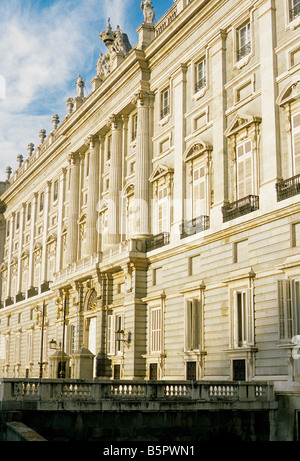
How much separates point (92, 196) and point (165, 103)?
9521 mm

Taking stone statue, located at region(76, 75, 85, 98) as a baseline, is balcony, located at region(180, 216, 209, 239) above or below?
below

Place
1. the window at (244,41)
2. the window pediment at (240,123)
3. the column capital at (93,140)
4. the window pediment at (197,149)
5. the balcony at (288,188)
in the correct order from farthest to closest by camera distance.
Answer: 1. the column capital at (93,140)
2. the window pediment at (197,149)
3. the window at (244,41)
4. the window pediment at (240,123)
5. the balcony at (288,188)

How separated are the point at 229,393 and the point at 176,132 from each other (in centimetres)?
1565

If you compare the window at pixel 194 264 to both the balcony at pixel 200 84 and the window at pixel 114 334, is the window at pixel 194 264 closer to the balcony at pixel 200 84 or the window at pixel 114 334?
the window at pixel 114 334

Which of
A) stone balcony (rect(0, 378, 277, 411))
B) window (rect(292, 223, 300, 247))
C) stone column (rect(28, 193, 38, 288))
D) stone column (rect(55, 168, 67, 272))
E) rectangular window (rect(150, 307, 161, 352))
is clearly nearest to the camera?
stone balcony (rect(0, 378, 277, 411))

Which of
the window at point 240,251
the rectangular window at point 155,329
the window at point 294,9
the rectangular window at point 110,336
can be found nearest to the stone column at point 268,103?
the window at point 294,9

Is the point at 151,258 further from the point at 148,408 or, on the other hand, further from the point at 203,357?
the point at 148,408

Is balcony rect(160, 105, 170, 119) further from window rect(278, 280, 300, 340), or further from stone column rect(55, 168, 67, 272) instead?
stone column rect(55, 168, 67, 272)

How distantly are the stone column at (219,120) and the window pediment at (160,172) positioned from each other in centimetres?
449

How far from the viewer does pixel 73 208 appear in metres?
47.2

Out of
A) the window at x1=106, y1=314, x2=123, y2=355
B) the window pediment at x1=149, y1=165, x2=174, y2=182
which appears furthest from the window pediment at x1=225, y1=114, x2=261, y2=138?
the window at x1=106, y1=314, x2=123, y2=355

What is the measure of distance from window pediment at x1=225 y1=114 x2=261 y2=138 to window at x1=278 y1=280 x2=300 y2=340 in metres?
7.37

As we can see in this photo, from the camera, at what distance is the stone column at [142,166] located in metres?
36.1

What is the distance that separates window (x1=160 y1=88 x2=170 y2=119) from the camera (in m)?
36.3
